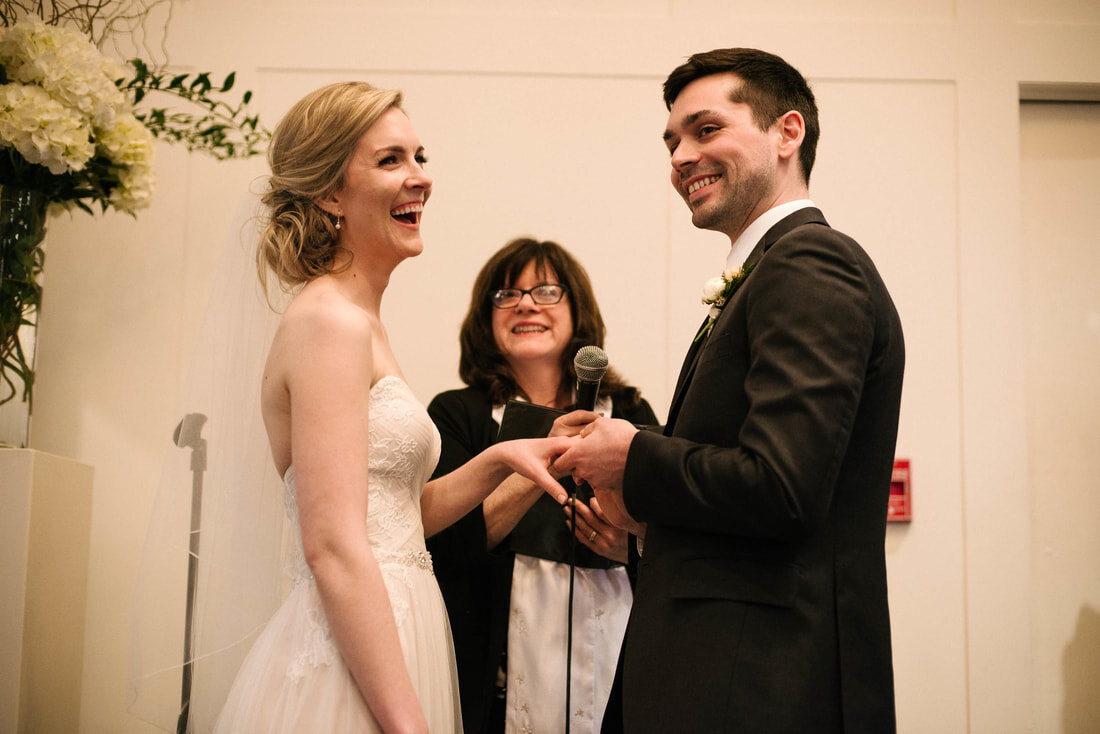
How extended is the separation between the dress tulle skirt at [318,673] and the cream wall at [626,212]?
6.32 ft

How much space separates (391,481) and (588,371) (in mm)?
473

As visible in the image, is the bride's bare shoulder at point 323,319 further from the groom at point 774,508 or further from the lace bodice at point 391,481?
the groom at point 774,508

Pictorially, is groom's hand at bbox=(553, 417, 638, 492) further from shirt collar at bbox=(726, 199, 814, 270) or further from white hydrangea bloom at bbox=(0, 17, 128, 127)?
white hydrangea bloom at bbox=(0, 17, 128, 127)

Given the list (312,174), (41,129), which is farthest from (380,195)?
(41,129)

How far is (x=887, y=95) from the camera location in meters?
3.94

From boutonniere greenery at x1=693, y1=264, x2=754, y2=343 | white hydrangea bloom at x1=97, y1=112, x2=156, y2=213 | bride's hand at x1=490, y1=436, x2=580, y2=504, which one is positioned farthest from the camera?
white hydrangea bloom at x1=97, y1=112, x2=156, y2=213

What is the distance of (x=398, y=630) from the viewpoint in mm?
1831

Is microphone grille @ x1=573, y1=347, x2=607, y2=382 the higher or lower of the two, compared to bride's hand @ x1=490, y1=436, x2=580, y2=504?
higher

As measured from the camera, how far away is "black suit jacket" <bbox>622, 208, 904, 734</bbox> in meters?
1.61

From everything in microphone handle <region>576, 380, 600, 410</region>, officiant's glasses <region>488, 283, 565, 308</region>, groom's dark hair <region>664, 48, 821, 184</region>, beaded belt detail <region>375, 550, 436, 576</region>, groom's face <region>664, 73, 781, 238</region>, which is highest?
groom's dark hair <region>664, 48, 821, 184</region>

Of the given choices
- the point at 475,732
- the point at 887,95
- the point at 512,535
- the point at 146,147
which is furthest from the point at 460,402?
the point at 887,95

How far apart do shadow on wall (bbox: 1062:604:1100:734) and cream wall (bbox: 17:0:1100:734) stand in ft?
0.27

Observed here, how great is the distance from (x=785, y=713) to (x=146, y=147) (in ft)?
8.34

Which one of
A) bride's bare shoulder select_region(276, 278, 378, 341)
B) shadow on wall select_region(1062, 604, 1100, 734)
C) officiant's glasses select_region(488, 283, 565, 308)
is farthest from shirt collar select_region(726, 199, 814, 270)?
shadow on wall select_region(1062, 604, 1100, 734)
